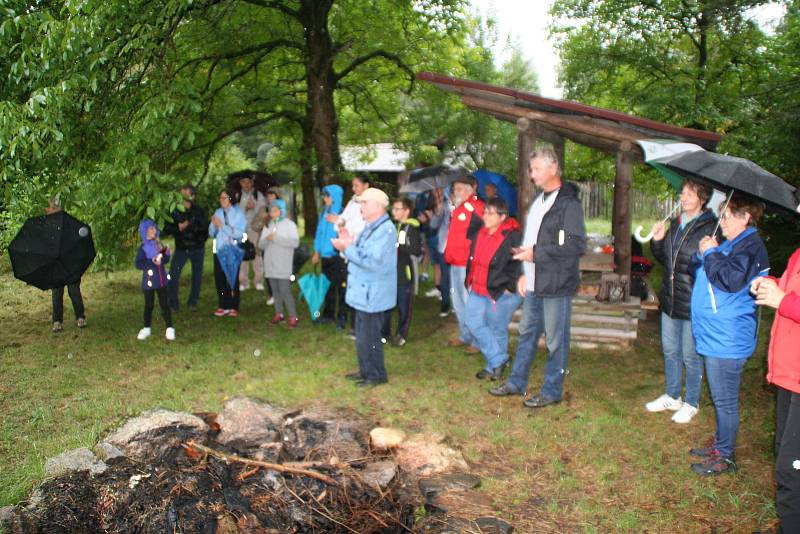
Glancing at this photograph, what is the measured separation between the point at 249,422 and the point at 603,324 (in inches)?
185

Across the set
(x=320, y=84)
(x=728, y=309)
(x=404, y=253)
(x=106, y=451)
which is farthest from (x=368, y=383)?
(x=320, y=84)

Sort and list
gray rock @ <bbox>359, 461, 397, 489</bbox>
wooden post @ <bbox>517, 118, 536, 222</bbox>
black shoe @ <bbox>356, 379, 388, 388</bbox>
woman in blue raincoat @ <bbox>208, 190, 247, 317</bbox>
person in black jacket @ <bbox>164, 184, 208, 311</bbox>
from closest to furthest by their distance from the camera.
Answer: gray rock @ <bbox>359, 461, 397, 489</bbox>
black shoe @ <bbox>356, 379, 388, 388</bbox>
wooden post @ <bbox>517, 118, 536, 222</bbox>
woman in blue raincoat @ <bbox>208, 190, 247, 317</bbox>
person in black jacket @ <bbox>164, 184, 208, 311</bbox>

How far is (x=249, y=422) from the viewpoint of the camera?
527 cm

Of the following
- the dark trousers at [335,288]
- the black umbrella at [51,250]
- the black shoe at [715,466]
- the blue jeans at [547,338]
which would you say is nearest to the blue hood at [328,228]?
the dark trousers at [335,288]

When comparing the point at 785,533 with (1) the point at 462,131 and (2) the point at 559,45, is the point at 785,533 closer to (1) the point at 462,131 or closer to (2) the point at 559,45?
(2) the point at 559,45

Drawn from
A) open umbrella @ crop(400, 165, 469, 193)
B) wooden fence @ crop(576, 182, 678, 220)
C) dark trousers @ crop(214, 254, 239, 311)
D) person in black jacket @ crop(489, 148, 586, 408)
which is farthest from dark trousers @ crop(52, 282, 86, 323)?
wooden fence @ crop(576, 182, 678, 220)

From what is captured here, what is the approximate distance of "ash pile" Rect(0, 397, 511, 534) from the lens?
3955mm

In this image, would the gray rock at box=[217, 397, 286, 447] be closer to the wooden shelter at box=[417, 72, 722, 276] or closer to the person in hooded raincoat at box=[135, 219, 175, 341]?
the person in hooded raincoat at box=[135, 219, 175, 341]

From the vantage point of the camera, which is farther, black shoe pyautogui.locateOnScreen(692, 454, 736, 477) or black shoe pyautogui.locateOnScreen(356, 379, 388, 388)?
black shoe pyautogui.locateOnScreen(356, 379, 388, 388)

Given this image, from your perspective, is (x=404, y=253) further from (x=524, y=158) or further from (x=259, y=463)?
(x=259, y=463)

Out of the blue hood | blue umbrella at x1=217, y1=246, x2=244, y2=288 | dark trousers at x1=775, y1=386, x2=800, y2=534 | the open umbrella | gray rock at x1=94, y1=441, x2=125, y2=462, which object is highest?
the open umbrella

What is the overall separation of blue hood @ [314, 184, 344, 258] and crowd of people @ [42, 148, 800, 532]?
0.07ft

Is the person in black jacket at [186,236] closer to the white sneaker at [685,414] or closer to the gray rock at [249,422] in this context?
the gray rock at [249,422]

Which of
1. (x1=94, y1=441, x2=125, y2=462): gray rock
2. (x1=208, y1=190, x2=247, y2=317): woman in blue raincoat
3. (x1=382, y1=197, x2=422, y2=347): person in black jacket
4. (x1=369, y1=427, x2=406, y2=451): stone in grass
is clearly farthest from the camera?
(x1=208, y1=190, x2=247, y2=317): woman in blue raincoat
